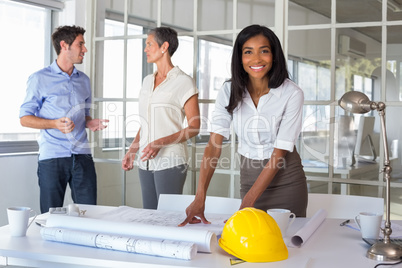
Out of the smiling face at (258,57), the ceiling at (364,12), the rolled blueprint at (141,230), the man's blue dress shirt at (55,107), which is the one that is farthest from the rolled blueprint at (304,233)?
the man's blue dress shirt at (55,107)

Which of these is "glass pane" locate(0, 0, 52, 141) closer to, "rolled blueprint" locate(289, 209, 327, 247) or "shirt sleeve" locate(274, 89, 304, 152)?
"shirt sleeve" locate(274, 89, 304, 152)

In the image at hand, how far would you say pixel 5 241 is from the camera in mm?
1646

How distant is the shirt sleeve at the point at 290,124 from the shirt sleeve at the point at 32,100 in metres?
1.84

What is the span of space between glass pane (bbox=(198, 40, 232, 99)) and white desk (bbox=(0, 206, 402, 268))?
6.13 ft

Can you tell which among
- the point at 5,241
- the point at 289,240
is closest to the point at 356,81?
the point at 289,240

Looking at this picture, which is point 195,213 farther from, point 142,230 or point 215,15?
point 215,15

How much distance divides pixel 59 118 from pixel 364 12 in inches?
81.3

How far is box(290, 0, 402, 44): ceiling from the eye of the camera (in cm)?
287

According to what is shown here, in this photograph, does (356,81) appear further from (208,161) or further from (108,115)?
(108,115)

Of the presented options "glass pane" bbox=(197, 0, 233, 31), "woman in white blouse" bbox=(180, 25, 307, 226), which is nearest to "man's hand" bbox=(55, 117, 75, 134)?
"glass pane" bbox=(197, 0, 233, 31)

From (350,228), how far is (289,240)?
0.37 m

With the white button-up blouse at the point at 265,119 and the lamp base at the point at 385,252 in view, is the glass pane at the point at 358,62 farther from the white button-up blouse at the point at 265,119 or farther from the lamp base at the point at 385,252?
the lamp base at the point at 385,252

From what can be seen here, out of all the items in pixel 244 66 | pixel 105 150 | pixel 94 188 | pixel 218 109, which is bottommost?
pixel 94 188

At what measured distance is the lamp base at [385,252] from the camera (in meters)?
1.48
